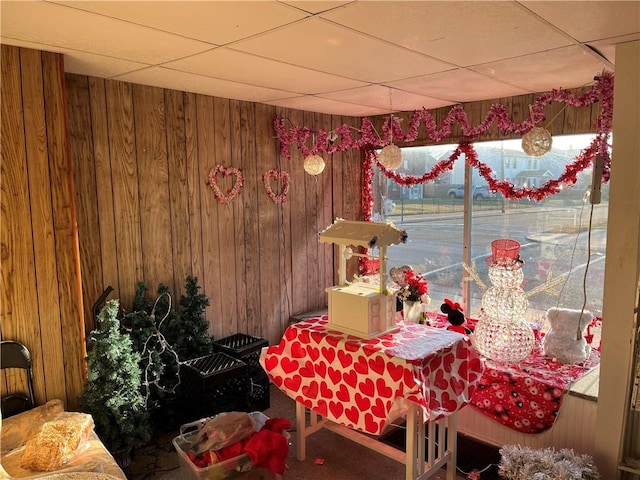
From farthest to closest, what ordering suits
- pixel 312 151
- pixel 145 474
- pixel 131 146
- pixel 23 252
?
pixel 312 151 < pixel 131 146 < pixel 145 474 < pixel 23 252

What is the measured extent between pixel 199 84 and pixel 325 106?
132 cm

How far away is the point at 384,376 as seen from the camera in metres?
2.35

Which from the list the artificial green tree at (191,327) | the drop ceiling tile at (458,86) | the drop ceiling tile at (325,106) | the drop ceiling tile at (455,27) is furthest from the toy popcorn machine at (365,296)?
the drop ceiling tile at (325,106)

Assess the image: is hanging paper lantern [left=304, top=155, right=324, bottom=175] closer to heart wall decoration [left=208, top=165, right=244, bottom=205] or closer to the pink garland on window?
the pink garland on window

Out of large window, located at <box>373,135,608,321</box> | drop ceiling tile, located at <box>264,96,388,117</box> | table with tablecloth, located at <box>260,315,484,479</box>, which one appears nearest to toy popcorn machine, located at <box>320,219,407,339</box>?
table with tablecloth, located at <box>260,315,484,479</box>

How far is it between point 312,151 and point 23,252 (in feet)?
8.79

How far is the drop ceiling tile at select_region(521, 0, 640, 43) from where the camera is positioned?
72.2 inches

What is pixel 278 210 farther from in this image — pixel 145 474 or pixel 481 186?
pixel 145 474

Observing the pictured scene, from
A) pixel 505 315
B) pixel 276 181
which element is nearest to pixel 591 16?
pixel 505 315

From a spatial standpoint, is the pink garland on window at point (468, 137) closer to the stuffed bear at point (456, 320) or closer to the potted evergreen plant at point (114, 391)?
the stuffed bear at point (456, 320)

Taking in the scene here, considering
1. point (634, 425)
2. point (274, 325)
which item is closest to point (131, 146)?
point (274, 325)

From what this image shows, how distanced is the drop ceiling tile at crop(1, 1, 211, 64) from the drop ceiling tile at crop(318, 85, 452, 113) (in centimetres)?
144

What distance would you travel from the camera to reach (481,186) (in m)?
4.29

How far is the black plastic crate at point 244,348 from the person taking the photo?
3.63 meters
